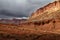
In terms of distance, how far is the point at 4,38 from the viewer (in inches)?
798

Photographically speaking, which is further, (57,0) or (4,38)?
(57,0)

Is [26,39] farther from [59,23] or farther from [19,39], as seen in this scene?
[59,23]

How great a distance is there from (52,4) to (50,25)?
1344 inches

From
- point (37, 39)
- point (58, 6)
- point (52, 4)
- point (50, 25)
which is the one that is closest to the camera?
point (37, 39)

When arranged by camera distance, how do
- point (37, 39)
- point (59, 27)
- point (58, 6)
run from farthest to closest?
point (58, 6)
point (59, 27)
point (37, 39)

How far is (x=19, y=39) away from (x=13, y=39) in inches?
35.0

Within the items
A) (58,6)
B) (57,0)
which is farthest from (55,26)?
(57,0)

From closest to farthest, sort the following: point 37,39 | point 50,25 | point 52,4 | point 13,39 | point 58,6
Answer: point 13,39, point 37,39, point 50,25, point 58,6, point 52,4

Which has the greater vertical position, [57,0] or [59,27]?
[57,0]

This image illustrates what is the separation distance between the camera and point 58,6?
7981 cm

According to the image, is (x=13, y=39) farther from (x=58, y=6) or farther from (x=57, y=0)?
(x=57, y=0)

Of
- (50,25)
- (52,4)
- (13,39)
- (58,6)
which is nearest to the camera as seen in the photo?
(13,39)

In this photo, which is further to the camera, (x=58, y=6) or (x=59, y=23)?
(x=58, y=6)

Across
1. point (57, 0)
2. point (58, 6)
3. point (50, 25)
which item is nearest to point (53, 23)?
point (50, 25)
